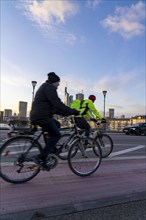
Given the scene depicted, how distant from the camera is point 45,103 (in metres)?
5.36

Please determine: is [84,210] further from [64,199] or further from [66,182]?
[66,182]

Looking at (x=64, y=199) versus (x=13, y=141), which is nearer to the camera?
(x=64, y=199)

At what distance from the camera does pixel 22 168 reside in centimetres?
540

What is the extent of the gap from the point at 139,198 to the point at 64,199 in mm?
1115

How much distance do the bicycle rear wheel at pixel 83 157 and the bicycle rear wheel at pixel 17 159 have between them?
0.81 metres

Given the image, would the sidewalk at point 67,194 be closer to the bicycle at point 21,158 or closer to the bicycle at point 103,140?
the bicycle at point 21,158

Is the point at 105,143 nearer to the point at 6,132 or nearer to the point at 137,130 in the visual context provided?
the point at 6,132

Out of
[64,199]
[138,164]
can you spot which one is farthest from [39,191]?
[138,164]

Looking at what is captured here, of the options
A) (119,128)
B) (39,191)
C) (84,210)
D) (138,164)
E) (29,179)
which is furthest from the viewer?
(119,128)

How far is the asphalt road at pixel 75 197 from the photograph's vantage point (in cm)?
416

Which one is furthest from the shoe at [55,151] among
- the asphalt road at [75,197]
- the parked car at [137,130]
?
the parked car at [137,130]

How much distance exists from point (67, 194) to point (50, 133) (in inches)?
42.5

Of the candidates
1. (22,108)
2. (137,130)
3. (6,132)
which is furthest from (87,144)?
(22,108)

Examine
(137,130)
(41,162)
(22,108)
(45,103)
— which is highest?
(22,108)
